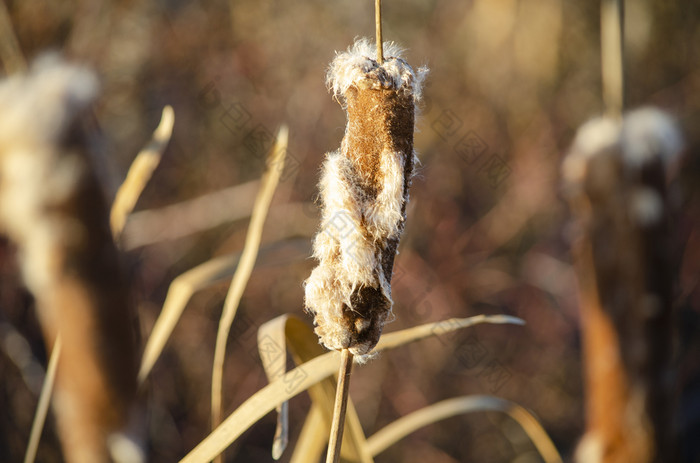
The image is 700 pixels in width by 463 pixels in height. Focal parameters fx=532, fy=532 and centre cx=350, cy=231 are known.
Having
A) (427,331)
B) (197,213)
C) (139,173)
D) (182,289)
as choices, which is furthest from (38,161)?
(197,213)

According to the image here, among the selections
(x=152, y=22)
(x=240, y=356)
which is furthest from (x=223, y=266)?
(x=152, y=22)

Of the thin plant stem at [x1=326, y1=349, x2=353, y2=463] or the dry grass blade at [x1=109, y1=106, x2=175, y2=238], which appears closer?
the thin plant stem at [x1=326, y1=349, x2=353, y2=463]

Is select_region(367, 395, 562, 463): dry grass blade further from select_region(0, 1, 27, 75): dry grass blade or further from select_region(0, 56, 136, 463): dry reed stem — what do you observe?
select_region(0, 1, 27, 75): dry grass blade

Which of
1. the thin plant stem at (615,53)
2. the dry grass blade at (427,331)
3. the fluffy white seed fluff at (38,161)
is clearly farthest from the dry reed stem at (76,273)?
the thin plant stem at (615,53)

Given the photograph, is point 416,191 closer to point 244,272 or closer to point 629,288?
point 629,288

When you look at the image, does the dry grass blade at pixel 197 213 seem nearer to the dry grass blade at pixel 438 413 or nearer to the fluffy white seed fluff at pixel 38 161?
the fluffy white seed fluff at pixel 38 161

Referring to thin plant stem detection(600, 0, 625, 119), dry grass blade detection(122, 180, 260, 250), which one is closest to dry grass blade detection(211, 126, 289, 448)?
thin plant stem detection(600, 0, 625, 119)
